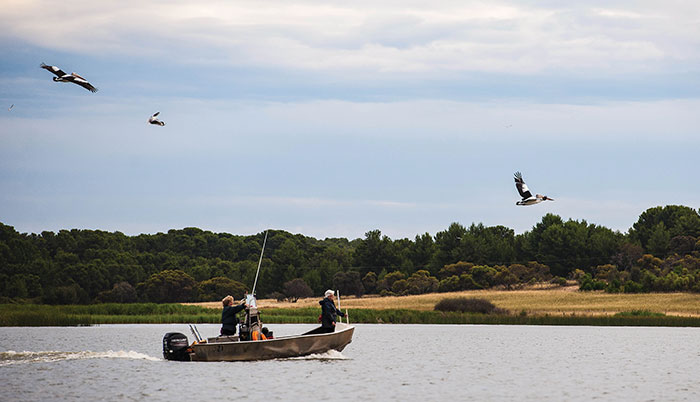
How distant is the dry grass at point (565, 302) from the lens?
72.2 metres

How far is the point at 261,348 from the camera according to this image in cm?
2938

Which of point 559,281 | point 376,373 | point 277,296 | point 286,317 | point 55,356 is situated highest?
point 559,281

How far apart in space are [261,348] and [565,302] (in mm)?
56882

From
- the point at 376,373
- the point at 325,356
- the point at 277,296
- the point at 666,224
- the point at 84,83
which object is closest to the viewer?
the point at 84,83

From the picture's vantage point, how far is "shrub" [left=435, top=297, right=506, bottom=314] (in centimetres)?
6906

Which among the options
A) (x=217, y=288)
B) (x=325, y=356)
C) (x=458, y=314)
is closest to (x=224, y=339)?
(x=325, y=356)

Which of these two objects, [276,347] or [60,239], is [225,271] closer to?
[60,239]

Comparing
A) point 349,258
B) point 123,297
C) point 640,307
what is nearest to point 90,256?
point 123,297

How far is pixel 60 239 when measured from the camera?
4717 inches

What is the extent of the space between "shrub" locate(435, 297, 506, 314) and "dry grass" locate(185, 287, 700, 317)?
2.41 meters

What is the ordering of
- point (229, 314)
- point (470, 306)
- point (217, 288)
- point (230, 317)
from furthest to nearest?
point (217, 288) → point (470, 306) → point (230, 317) → point (229, 314)

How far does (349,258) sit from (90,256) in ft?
108

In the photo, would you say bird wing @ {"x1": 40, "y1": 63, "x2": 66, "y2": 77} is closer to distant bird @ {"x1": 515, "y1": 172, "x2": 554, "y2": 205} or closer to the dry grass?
distant bird @ {"x1": 515, "y1": 172, "x2": 554, "y2": 205}

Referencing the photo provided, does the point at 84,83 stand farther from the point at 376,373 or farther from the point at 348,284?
the point at 348,284
